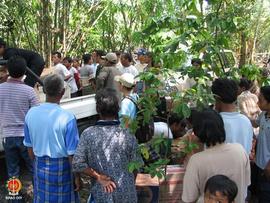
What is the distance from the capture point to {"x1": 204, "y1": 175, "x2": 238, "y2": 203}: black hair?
107 inches

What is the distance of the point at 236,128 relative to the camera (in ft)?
11.3

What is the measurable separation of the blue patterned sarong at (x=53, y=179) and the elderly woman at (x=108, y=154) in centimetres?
56

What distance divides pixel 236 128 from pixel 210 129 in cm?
65

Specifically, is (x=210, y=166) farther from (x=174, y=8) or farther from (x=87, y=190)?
(x=87, y=190)

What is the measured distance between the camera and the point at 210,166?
2848mm

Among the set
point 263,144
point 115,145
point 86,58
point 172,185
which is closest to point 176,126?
point 172,185

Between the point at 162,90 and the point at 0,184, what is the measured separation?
3369 mm

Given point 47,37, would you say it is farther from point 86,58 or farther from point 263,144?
point 263,144

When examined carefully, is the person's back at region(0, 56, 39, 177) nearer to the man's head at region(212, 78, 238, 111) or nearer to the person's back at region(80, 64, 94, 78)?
the man's head at region(212, 78, 238, 111)

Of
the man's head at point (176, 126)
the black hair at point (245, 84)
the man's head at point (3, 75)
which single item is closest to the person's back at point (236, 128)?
the man's head at point (176, 126)

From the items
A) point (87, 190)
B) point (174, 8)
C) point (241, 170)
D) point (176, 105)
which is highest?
point (174, 8)

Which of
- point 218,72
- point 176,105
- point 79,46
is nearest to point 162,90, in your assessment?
point 176,105

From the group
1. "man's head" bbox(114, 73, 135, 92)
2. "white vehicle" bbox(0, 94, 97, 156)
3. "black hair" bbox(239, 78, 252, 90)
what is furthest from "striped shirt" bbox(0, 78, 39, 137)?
"black hair" bbox(239, 78, 252, 90)

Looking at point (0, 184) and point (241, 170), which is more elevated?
point (241, 170)
